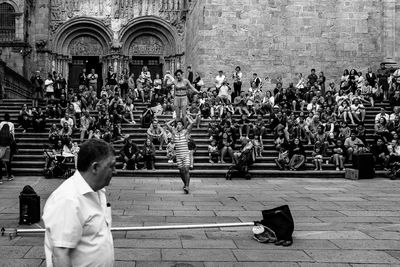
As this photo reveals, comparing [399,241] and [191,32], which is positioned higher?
[191,32]

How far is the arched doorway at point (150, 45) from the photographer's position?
28906 mm

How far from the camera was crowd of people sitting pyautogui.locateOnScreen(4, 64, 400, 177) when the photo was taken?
16266mm

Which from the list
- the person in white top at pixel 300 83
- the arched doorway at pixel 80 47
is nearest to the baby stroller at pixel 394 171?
the person in white top at pixel 300 83

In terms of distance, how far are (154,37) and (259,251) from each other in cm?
2453

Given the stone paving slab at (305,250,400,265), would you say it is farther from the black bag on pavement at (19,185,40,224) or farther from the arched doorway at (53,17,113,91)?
the arched doorway at (53,17,113,91)

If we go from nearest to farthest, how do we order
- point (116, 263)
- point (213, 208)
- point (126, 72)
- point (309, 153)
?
point (116, 263), point (213, 208), point (309, 153), point (126, 72)

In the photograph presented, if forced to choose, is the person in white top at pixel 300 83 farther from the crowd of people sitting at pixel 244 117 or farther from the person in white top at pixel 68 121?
the person in white top at pixel 68 121

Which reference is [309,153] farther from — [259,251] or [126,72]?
[126,72]

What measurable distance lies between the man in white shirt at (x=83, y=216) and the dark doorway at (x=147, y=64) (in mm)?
27158

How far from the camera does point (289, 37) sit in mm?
25188

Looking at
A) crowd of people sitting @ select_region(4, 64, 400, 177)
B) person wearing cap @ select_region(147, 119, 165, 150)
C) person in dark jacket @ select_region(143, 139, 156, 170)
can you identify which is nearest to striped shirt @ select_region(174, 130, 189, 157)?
crowd of people sitting @ select_region(4, 64, 400, 177)

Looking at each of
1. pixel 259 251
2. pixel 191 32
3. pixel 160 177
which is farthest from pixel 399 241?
pixel 191 32

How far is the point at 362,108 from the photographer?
65.0 ft

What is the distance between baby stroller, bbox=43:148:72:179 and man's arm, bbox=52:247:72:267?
12273mm
